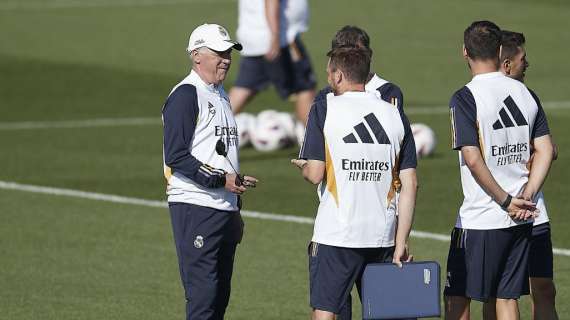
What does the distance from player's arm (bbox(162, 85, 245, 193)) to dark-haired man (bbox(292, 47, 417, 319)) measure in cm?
60

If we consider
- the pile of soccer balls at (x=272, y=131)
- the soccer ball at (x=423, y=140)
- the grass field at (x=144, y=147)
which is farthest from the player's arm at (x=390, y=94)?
the pile of soccer balls at (x=272, y=131)

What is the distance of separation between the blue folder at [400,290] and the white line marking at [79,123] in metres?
12.9

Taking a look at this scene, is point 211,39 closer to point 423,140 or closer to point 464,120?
point 464,120

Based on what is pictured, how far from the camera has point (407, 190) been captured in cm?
859

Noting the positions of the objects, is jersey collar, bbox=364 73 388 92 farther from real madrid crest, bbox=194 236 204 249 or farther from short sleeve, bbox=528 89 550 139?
real madrid crest, bbox=194 236 204 249

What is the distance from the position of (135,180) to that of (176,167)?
25.7ft

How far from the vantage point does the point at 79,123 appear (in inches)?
829

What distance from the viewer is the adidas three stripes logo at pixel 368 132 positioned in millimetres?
8391

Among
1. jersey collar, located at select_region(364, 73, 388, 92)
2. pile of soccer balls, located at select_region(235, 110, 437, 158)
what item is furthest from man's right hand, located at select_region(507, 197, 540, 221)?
pile of soccer balls, located at select_region(235, 110, 437, 158)

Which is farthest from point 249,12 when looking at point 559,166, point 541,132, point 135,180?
point 541,132

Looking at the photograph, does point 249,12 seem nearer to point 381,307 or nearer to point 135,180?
point 135,180

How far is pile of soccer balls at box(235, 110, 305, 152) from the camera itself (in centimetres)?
1838

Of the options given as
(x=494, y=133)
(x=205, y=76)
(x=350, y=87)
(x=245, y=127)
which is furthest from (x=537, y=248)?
(x=245, y=127)

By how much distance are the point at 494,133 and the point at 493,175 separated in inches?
10.6
